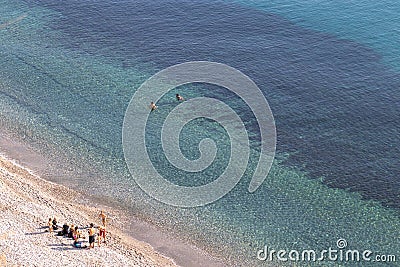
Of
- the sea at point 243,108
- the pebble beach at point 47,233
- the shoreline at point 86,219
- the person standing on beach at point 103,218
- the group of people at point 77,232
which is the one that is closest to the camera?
the pebble beach at point 47,233

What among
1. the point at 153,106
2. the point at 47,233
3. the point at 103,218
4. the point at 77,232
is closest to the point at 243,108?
the point at 153,106

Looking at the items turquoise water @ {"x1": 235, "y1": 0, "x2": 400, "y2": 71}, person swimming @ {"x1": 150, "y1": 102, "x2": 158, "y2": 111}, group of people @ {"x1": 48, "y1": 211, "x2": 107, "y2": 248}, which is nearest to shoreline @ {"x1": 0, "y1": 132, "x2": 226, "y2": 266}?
group of people @ {"x1": 48, "y1": 211, "x2": 107, "y2": 248}

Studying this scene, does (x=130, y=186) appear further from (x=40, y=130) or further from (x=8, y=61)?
(x=8, y=61)

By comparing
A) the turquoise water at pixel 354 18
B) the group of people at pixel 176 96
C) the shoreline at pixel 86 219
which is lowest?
the shoreline at pixel 86 219

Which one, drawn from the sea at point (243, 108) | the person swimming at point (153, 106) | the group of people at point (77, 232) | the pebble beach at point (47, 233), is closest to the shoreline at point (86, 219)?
the pebble beach at point (47, 233)

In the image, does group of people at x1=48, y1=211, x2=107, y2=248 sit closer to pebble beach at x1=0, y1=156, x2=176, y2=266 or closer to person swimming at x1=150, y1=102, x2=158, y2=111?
pebble beach at x1=0, y1=156, x2=176, y2=266

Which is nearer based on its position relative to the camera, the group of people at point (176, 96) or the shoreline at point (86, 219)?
the shoreline at point (86, 219)

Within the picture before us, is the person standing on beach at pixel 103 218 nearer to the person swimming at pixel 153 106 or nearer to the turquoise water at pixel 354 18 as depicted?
the person swimming at pixel 153 106
